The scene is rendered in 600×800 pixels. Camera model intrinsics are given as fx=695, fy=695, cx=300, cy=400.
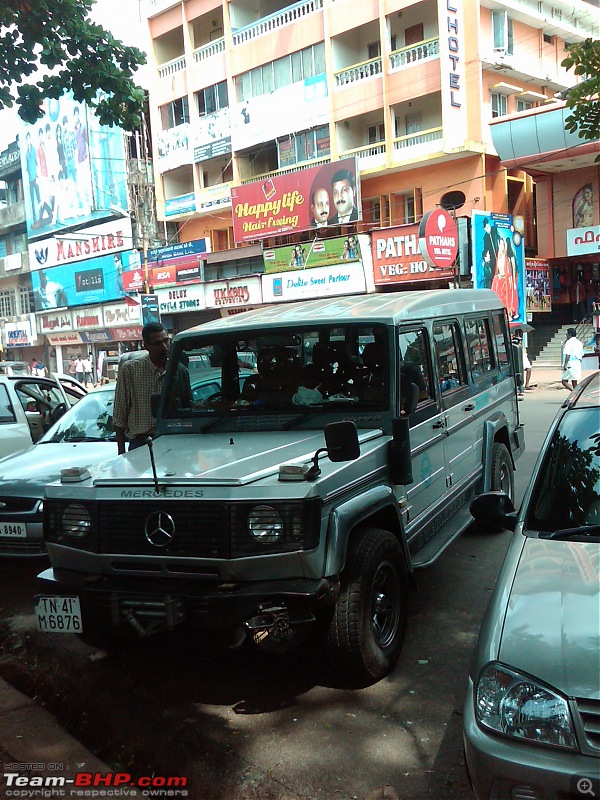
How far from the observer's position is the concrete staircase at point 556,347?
23.8 m

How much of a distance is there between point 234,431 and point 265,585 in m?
1.48

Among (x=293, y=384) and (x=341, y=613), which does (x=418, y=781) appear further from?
(x=293, y=384)

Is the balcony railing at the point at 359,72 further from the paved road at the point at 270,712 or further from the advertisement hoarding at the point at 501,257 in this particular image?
the paved road at the point at 270,712

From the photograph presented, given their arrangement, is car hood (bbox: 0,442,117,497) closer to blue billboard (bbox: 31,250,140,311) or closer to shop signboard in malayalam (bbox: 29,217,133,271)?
shop signboard in malayalam (bbox: 29,217,133,271)

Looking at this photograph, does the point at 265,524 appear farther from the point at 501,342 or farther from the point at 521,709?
the point at 501,342

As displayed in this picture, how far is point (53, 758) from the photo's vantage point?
128 inches

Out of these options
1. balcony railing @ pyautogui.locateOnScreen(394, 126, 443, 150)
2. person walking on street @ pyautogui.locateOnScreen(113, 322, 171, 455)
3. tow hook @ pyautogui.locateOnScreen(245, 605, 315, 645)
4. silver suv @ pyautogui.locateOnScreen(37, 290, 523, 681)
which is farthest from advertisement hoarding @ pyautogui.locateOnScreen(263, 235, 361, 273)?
tow hook @ pyautogui.locateOnScreen(245, 605, 315, 645)

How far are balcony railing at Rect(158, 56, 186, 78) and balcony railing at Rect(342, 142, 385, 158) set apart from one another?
10.6m

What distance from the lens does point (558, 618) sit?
242cm

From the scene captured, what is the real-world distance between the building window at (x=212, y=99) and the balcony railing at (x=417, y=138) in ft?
28.6

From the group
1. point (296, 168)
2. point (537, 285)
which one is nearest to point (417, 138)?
point (296, 168)

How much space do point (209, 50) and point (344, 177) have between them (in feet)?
34.7

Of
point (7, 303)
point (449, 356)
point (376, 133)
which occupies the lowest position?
point (449, 356)

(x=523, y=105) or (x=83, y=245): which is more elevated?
(x=523, y=105)
